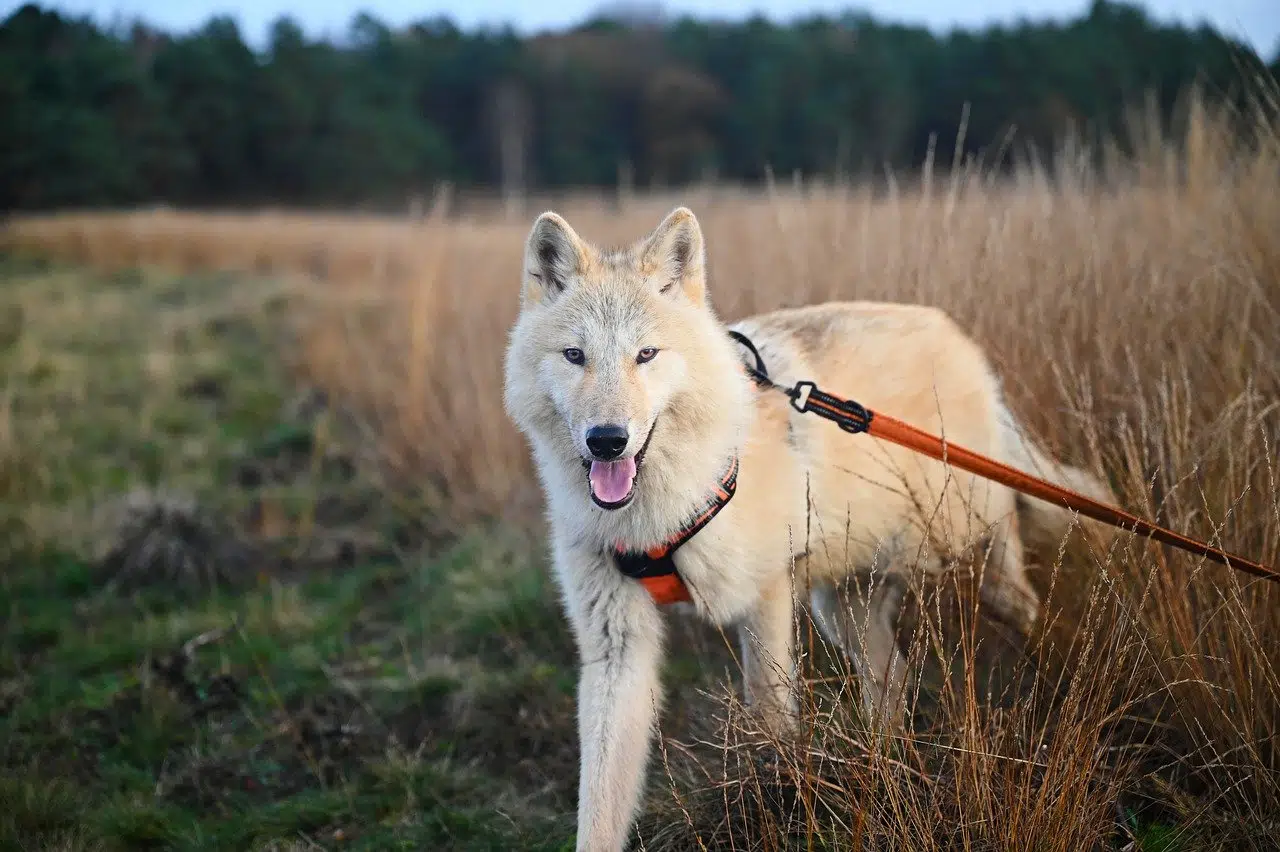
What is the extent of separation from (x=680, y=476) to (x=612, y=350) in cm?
45

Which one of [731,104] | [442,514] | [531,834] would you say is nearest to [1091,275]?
[531,834]

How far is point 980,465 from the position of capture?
8.32ft

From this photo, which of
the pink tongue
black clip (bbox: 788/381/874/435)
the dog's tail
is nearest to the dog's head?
the pink tongue

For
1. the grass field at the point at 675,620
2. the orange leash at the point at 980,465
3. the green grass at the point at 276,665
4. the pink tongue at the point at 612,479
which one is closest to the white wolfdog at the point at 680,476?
the pink tongue at the point at 612,479

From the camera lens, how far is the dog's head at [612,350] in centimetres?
236

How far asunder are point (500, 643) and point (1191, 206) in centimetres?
465

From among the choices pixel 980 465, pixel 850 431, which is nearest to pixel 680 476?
pixel 850 431

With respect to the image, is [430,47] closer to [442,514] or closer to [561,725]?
[442,514]

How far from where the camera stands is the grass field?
2.14 m

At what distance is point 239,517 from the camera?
6.07 metres

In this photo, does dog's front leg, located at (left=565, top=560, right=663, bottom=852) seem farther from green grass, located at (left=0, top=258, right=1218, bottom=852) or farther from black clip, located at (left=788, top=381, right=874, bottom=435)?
black clip, located at (left=788, top=381, right=874, bottom=435)

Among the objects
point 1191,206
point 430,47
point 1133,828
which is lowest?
point 1133,828

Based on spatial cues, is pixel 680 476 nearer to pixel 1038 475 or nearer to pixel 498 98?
pixel 1038 475

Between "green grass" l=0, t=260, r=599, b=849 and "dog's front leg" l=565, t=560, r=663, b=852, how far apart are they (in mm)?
373
